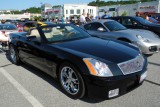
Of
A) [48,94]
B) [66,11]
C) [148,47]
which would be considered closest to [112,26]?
[148,47]

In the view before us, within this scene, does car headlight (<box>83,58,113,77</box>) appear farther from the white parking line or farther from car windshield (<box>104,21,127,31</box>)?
car windshield (<box>104,21,127,31</box>)

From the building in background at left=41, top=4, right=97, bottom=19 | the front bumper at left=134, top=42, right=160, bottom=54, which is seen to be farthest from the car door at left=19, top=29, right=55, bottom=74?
the building in background at left=41, top=4, right=97, bottom=19

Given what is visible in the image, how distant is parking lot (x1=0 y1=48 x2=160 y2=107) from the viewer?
3840mm

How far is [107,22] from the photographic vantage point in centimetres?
822

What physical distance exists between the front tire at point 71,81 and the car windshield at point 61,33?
3.26 ft

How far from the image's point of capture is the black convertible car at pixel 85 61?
3.56 m

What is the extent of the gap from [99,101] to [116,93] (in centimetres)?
46

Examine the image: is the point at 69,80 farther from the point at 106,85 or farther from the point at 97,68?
the point at 106,85

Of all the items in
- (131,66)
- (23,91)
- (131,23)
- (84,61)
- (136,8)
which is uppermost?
(136,8)

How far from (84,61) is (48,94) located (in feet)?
3.78

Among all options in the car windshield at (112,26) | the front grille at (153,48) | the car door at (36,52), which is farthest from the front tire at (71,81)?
the car windshield at (112,26)

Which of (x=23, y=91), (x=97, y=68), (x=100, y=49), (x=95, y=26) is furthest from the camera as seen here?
(x=95, y=26)

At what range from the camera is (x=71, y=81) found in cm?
411

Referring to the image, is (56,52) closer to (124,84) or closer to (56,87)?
(56,87)
